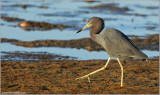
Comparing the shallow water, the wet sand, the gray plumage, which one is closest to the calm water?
the shallow water

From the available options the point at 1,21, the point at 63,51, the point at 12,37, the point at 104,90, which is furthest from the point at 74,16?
the point at 104,90

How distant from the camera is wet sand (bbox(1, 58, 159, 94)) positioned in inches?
289

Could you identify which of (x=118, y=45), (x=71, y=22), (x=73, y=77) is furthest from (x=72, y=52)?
(x=71, y=22)

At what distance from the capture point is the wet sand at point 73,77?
7352mm

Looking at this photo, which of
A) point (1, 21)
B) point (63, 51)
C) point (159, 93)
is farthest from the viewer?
point (1, 21)

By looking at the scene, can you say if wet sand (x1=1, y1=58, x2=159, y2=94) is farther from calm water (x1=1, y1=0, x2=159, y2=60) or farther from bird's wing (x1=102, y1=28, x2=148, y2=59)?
calm water (x1=1, y1=0, x2=159, y2=60)

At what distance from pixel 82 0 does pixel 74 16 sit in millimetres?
9147

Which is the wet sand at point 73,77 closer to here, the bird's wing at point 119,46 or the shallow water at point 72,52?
the bird's wing at point 119,46

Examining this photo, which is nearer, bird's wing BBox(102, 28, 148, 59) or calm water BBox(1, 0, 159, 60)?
bird's wing BBox(102, 28, 148, 59)

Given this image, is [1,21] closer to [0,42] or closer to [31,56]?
[0,42]

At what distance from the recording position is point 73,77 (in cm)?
855

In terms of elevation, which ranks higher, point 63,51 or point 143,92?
point 143,92

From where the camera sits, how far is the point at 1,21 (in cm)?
1978

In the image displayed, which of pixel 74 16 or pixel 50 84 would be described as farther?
pixel 74 16
